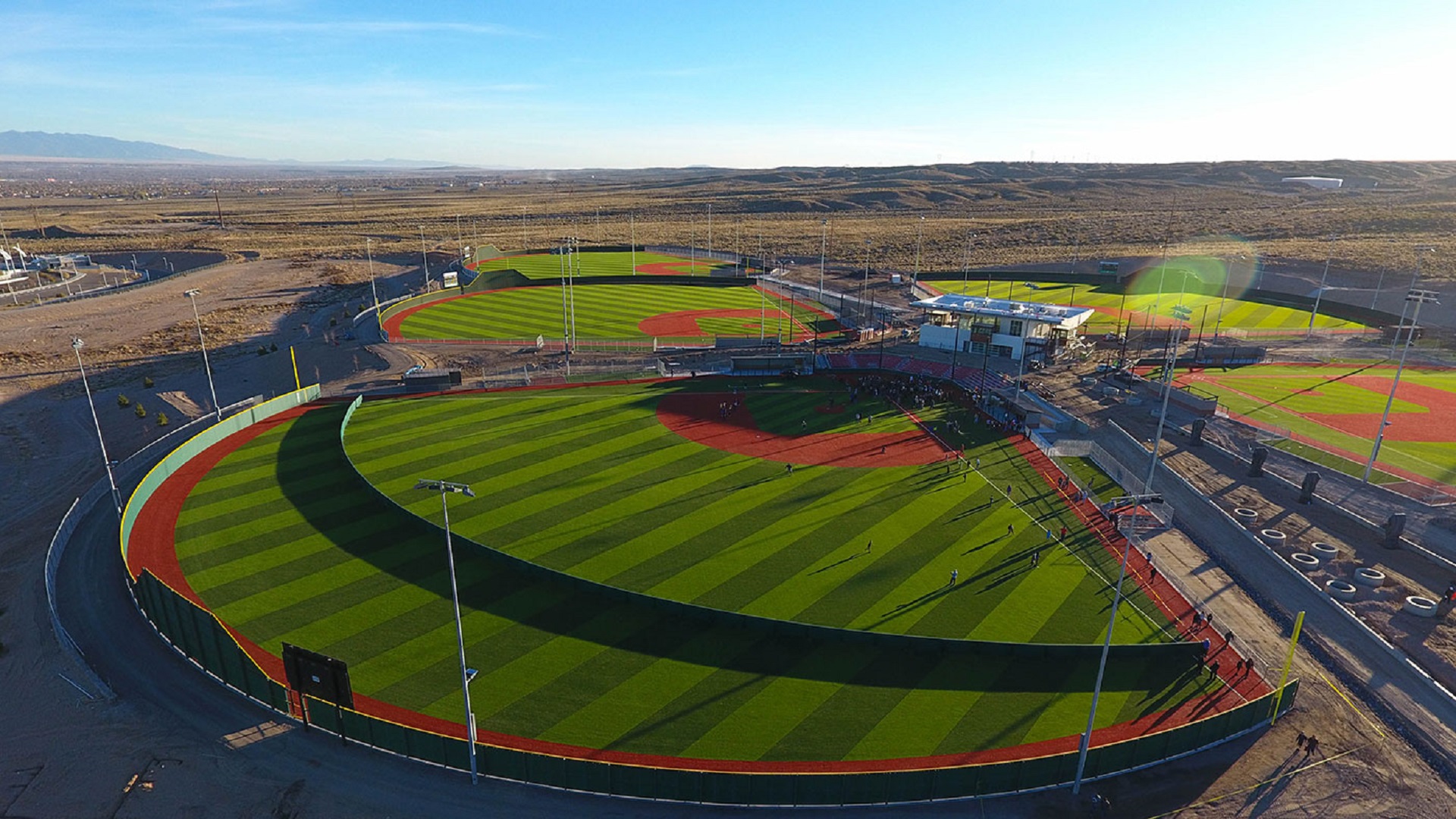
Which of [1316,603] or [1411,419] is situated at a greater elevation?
[1411,419]

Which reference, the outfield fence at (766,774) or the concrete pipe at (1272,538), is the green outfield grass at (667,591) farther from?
the concrete pipe at (1272,538)

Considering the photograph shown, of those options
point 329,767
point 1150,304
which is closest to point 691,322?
point 1150,304

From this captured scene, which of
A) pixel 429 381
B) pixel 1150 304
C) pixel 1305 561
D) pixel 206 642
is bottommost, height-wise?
pixel 1305 561

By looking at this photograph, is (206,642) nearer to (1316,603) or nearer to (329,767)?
(329,767)

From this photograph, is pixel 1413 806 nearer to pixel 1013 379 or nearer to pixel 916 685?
pixel 916 685

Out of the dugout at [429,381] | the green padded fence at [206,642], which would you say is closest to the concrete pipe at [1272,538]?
the green padded fence at [206,642]

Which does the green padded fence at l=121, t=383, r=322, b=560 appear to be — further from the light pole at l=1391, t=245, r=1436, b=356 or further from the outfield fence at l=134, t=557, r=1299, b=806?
the light pole at l=1391, t=245, r=1436, b=356
